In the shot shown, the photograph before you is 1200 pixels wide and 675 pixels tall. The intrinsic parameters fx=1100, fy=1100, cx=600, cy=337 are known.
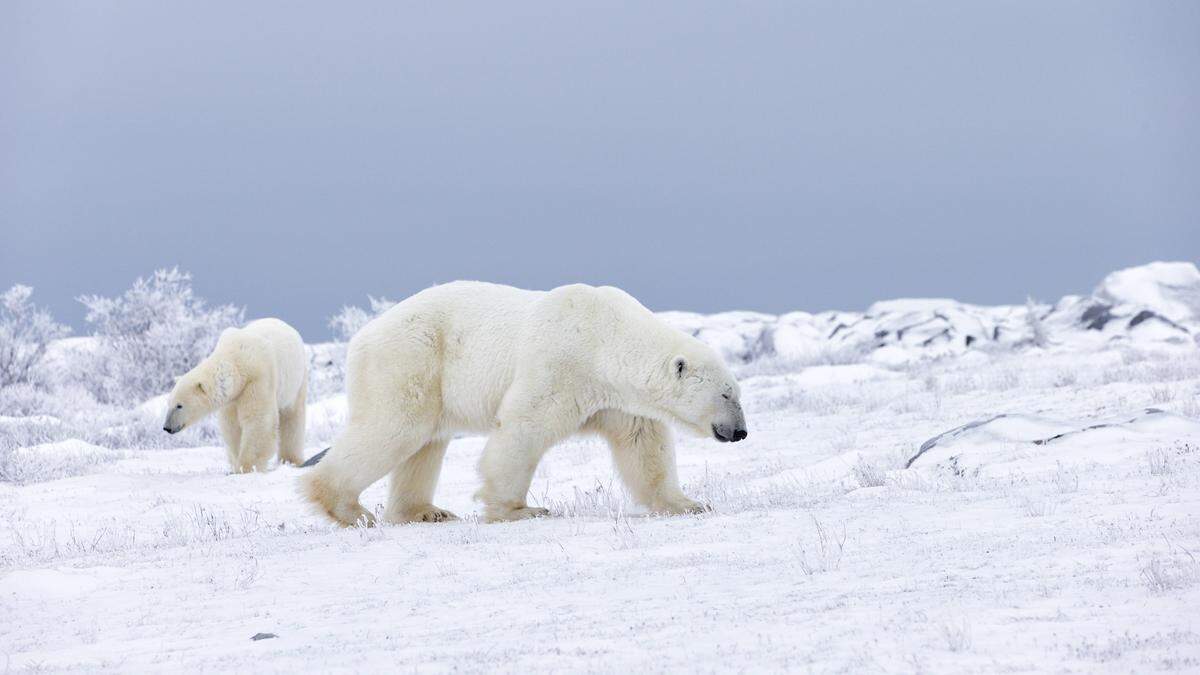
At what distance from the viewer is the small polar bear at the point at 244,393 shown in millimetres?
12500

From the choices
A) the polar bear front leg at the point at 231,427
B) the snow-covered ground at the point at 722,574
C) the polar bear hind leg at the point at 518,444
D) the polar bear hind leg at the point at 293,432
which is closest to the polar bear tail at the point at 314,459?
the polar bear hind leg at the point at 293,432

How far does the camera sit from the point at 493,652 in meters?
3.29

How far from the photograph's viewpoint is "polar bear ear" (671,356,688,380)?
21.7ft

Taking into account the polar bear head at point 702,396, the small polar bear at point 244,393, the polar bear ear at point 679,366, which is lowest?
the small polar bear at point 244,393

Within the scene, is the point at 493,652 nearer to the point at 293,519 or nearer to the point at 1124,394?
the point at 293,519

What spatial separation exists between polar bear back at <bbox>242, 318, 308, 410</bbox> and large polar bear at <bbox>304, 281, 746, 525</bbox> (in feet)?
20.5

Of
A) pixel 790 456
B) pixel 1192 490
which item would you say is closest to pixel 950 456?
pixel 1192 490

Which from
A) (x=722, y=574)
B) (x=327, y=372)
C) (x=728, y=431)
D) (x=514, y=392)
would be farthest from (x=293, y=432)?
(x=327, y=372)

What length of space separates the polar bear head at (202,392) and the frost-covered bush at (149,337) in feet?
44.8

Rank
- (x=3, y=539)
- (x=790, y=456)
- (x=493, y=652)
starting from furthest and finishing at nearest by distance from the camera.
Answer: (x=790, y=456), (x=3, y=539), (x=493, y=652)

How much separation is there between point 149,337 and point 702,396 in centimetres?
2230

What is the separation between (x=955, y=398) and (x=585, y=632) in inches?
402

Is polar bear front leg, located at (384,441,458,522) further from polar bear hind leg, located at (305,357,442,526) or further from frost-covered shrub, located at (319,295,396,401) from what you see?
frost-covered shrub, located at (319,295,396,401)

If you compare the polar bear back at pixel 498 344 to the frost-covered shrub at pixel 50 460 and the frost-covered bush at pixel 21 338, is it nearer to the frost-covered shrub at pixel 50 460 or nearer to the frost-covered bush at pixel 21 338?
the frost-covered shrub at pixel 50 460
